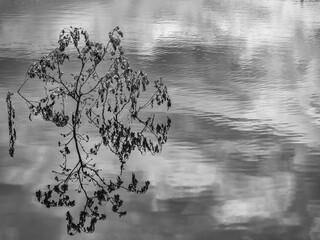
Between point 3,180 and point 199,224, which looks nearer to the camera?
point 199,224

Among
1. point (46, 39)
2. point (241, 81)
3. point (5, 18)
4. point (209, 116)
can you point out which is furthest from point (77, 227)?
point (5, 18)

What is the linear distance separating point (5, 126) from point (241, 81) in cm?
722

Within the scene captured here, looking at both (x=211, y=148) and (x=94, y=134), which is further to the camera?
(x=94, y=134)

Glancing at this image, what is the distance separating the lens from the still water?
350 inches

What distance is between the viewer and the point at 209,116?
1427 cm

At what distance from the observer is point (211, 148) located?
12031 mm

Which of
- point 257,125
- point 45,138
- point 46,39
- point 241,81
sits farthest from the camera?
point 46,39

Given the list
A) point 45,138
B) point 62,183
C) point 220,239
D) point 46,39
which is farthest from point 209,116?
point 46,39

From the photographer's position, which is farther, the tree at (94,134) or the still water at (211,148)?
the tree at (94,134)

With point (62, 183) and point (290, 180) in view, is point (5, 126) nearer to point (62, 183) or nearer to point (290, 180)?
point (62, 183)

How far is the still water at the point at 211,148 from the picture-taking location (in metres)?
8.88

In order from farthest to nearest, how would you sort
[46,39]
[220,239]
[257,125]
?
[46,39] < [257,125] < [220,239]

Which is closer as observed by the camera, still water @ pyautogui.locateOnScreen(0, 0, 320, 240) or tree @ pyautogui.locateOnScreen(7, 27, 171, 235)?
still water @ pyautogui.locateOnScreen(0, 0, 320, 240)

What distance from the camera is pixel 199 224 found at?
888 centimetres
